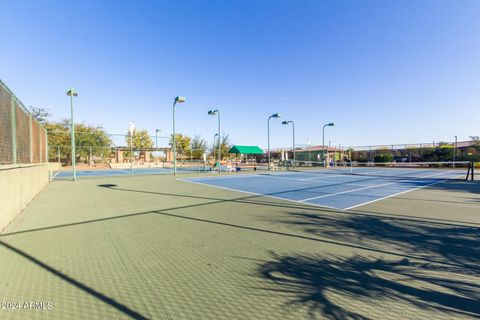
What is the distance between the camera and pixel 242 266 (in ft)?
12.0

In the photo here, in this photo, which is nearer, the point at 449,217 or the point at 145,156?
the point at 449,217

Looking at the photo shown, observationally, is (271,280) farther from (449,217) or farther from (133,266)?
(449,217)

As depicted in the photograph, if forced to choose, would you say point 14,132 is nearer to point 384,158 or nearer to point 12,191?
point 12,191

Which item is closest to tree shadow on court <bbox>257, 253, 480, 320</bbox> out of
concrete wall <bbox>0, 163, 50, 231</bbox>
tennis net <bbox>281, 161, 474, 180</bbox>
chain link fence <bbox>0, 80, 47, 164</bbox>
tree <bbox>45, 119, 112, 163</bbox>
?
concrete wall <bbox>0, 163, 50, 231</bbox>

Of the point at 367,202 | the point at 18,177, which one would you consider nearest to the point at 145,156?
the point at 18,177

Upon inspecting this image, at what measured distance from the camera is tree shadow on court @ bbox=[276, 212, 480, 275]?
13.1 ft

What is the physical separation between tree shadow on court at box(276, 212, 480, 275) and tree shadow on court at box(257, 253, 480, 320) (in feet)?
2.04

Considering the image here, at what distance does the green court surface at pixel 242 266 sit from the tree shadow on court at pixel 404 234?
0.08 ft

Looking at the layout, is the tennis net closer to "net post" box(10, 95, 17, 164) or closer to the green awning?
the green awning

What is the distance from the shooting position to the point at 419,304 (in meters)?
2.65

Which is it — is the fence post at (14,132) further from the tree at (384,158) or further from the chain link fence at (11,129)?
the tree at (384,158)

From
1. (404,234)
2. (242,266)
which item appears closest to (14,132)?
(242,266)

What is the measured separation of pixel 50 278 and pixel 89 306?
1106mm

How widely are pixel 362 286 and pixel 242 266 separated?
5.50 feet
